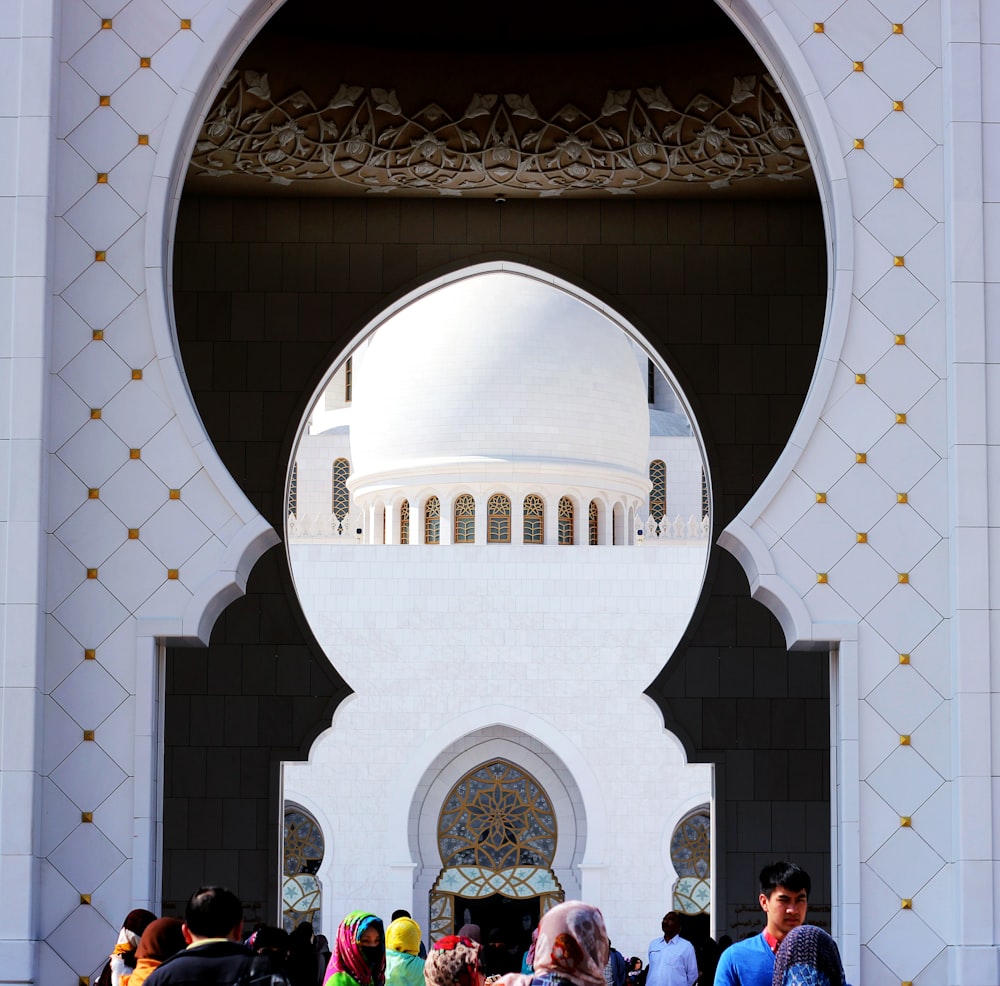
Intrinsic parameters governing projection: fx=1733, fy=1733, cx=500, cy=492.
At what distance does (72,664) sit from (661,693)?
18.9 feet

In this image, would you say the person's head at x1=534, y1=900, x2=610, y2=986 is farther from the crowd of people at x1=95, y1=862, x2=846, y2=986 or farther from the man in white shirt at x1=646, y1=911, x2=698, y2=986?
the man in white shirt at x1=646, y1=911, x2=698, y2=986

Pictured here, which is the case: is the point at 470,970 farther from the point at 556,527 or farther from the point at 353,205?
the point at 556,527

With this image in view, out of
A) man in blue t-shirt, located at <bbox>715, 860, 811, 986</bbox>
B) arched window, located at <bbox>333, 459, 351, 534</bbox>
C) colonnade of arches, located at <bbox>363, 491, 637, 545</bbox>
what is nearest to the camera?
man in blue t-shirt, located at <bbox>715, 860, 811, 986</bbox>

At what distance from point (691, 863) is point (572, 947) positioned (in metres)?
19.7

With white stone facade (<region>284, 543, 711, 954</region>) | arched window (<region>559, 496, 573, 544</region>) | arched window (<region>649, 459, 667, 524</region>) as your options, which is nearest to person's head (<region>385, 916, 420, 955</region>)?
white stone facade (<region>284, 543, 711, 954</region>)

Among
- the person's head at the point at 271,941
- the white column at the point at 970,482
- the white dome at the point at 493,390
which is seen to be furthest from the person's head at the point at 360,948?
the white dome at the point at 493,390

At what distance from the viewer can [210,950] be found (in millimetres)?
3768

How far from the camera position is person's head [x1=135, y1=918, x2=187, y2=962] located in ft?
14.1

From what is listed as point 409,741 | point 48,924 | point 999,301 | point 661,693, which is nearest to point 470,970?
point 48,924

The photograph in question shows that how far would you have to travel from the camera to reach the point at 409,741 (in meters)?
22.2

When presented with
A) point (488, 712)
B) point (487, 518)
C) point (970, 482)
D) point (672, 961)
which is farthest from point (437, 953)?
point (487, 518)

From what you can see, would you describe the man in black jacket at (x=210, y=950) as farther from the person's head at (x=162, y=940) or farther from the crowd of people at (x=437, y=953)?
the person's head at (x=162, y=940)

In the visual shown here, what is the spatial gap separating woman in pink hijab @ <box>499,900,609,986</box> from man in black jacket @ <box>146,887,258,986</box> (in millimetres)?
661

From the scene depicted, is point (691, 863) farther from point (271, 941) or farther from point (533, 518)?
point (271, 941)
